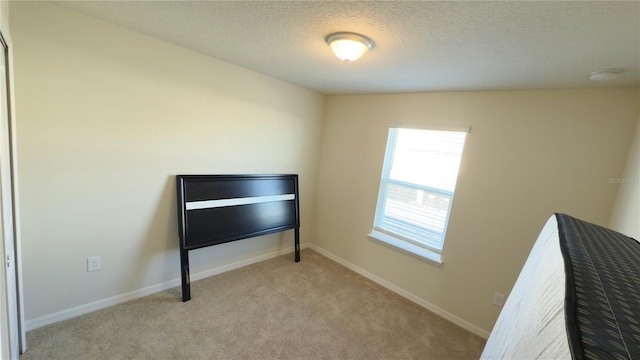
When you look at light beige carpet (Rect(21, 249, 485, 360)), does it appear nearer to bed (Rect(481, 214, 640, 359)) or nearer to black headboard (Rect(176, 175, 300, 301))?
black headboard (Rect(176, 175, 300, 301))

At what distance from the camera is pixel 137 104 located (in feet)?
7.39

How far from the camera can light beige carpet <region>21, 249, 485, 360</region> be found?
1.98 meters

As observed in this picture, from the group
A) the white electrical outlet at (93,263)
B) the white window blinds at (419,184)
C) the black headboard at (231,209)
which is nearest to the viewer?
the white electrical outlet at (93,263)

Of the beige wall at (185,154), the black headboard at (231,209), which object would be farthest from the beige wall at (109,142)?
the black headboard at (231,209)

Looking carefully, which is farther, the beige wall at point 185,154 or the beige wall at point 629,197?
the beige wall at point 185,154

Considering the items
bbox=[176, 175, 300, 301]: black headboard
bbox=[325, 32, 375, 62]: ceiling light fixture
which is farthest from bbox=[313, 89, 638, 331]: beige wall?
bbox=[325, 32, 375, 62]: ceiling light fixture

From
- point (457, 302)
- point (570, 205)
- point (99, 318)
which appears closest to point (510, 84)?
point (570, 205)

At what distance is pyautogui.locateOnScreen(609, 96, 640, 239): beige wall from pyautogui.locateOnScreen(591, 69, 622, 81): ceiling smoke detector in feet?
1.53

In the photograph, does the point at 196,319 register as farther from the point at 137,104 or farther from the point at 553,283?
the point at 553,283

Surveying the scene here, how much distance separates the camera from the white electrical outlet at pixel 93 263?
7.29 ft

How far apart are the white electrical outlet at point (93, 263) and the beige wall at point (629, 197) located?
3.72 m

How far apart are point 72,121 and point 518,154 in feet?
11.8

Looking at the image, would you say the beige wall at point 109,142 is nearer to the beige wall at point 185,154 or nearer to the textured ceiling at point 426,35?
the beige wall at point 185,154

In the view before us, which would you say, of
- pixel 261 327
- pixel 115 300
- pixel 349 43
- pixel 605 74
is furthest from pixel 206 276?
→ pixel 605 74
